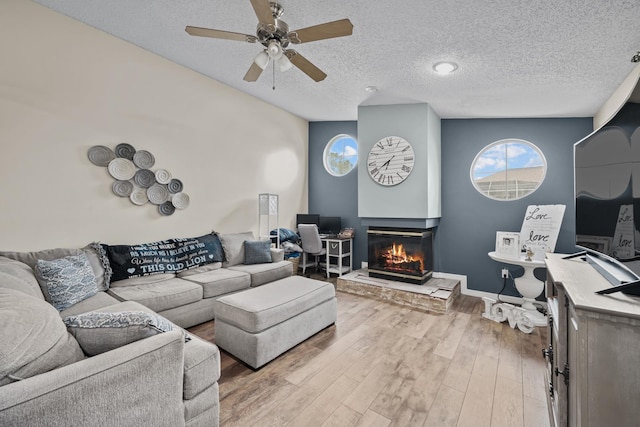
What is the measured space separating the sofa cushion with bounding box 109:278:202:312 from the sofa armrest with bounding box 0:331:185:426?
1.54 m

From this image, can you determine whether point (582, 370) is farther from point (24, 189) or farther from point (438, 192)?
point (24, 189)

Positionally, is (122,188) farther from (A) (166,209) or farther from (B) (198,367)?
(B) (198,367)

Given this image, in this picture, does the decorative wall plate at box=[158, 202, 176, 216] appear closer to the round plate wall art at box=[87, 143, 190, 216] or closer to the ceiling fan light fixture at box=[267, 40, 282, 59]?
the round plate wall art at box=[87, 143, 190, 216]

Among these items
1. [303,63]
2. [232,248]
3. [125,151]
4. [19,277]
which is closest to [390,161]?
[303,63]

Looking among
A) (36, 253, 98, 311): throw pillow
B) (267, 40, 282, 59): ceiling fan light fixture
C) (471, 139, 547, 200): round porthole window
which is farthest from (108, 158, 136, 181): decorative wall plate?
(471, 139, 547, 200): round porthole window

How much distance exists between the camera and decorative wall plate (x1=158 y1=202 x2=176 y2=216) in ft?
11.3

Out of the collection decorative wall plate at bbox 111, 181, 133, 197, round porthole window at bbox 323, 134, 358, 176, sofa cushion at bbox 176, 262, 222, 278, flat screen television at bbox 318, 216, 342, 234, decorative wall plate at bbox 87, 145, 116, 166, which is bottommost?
sofa cushion at bbox 176, 262, 222, 278

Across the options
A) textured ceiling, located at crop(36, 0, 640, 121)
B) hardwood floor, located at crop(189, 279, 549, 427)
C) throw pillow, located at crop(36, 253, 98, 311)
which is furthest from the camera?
throw pillow, located at crop(36, 253, 98, 311)

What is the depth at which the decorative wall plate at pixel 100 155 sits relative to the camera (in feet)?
9.41

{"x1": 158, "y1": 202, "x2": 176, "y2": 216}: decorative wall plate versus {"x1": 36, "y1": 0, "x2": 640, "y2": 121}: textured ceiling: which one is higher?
{"x1": 36, "y1": 0, "x2": 640, "y2": 121}: textured ceiling

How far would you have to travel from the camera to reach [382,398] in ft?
6.09

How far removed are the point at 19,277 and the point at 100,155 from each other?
4.73ft

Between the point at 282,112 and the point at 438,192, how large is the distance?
3049mm

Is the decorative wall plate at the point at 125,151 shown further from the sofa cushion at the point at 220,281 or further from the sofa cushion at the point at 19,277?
the sofa cushion at the point at 220,281
